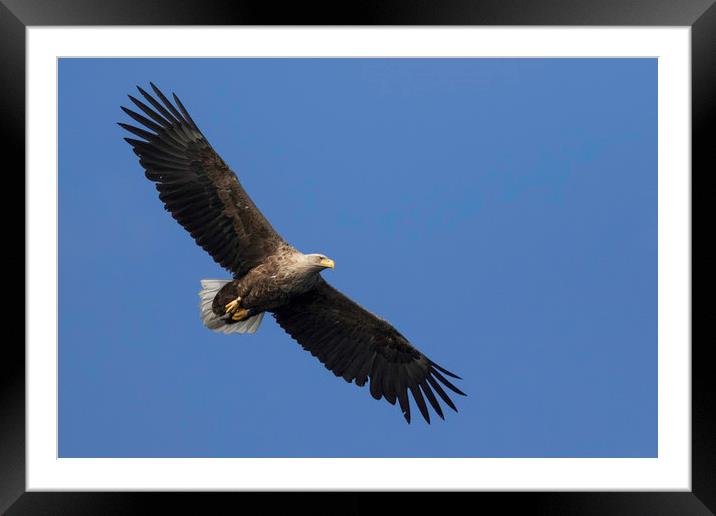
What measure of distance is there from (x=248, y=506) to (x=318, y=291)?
1.89 metres

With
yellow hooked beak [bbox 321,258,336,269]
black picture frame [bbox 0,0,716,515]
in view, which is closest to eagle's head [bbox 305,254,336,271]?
yellow hooked beak [bbox 321,258,336,269]

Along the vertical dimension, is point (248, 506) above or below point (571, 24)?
below

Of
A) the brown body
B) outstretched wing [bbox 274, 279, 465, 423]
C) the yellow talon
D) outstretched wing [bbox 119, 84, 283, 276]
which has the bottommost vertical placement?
outstretched wing [bbox 274, 279, 465, 423]

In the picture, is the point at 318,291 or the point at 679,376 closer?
the point at 679,376

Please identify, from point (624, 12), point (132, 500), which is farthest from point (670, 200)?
point (132, 500)

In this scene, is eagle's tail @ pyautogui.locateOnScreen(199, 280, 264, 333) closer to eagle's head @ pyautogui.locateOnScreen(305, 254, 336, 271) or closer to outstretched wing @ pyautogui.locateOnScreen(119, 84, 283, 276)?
outstretched wing @ pyautogui.locateOnScreen(119, 84, 283, 276)

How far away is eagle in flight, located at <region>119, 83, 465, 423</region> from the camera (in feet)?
18.2

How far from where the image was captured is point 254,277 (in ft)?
18.3

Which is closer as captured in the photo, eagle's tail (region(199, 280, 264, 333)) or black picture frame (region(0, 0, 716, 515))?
black picture frame (region(0, 0, 716, 515))

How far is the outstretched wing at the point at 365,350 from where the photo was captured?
597 cm

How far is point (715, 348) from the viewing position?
4207 millimetres

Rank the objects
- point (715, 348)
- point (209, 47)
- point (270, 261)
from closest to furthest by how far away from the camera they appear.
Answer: point (715, 348) < point (209, 47) < point (270, 261)

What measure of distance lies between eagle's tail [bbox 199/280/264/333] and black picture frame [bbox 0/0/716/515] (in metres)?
1.66

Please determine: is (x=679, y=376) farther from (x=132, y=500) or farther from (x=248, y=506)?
(x=132, y=500)
